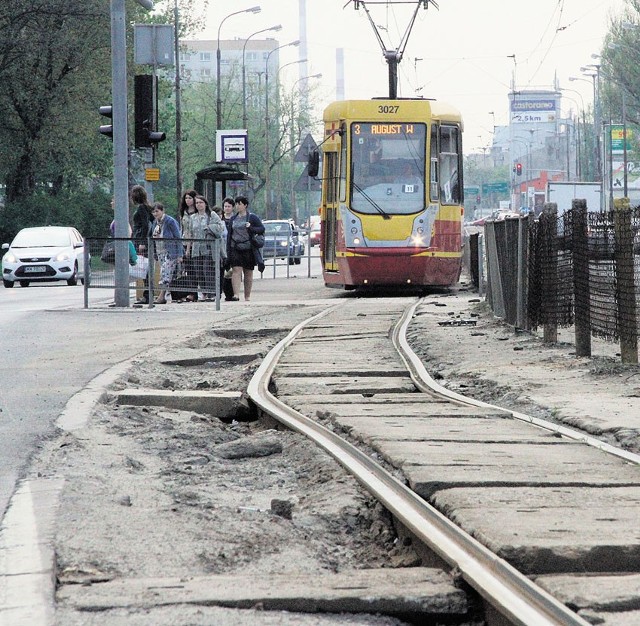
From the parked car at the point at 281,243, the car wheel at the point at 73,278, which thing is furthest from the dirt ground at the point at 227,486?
the parked car at the point at 281,243

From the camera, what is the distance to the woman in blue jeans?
20.2 meters

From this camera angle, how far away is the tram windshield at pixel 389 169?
2348 centimetres

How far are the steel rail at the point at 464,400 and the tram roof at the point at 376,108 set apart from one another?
8.02 m

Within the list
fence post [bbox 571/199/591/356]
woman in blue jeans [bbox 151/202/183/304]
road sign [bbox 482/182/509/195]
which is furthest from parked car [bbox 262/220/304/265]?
road sign [bbox 482/182/509/195]

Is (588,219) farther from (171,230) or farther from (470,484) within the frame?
(171,230)

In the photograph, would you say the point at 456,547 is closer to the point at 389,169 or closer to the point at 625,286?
the point at 625,286

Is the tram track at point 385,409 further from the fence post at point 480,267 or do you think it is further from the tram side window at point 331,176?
the tram side window at point 331,176

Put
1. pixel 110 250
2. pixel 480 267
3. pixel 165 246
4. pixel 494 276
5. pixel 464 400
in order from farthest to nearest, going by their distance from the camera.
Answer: pixel 480 267 → pixel 110 250 → pixel 165 246 → pixel 494 276 → pixel 464 400

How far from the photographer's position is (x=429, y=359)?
13.0 meters

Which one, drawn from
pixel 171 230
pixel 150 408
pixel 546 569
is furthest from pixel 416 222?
pixel 546 569

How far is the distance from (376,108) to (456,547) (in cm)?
1906

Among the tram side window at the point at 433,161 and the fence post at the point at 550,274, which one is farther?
the tram side window at the point at 433,161

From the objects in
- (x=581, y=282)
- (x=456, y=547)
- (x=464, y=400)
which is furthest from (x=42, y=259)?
(x=456, y=547)

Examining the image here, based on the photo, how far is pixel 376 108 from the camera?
23312 mm
